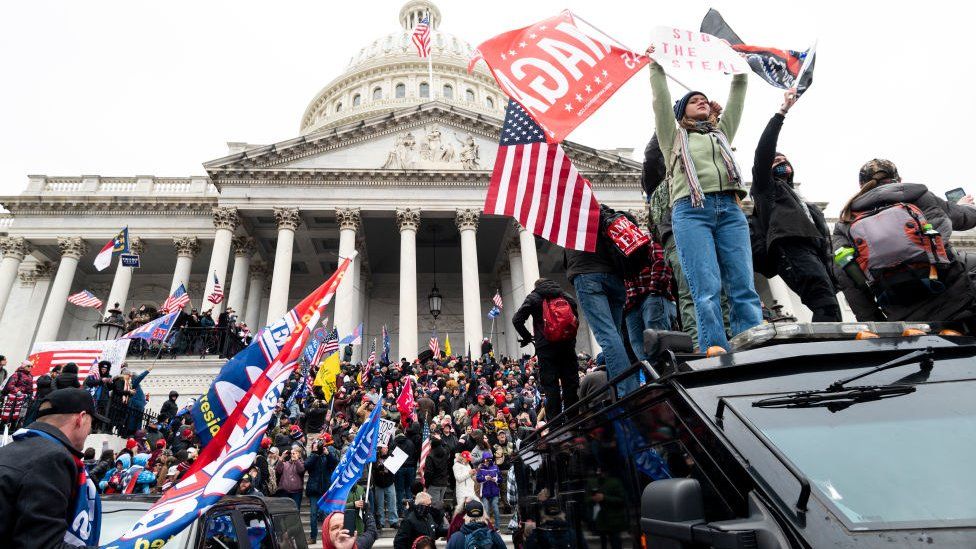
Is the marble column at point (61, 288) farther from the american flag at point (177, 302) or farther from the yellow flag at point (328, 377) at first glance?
the yellow flag at point (328, 377)

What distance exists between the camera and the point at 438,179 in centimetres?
2883

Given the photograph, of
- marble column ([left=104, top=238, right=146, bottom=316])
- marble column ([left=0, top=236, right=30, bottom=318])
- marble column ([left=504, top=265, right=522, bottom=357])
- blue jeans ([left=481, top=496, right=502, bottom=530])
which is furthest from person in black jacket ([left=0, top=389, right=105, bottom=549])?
marble column ([left=0, top=236, right=30, bottom=318])

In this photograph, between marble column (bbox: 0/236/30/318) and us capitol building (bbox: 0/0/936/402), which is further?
marble column (bbox: 0/236/30/318)

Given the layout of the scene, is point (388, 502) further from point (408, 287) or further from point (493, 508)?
point (408, 287)

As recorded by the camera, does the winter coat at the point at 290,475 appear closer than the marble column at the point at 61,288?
Yes

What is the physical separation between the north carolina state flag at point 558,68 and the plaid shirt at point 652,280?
1.52m

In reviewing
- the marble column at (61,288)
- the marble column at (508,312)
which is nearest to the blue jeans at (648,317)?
the marble column at (508,312)

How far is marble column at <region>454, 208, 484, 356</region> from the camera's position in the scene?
25.7m

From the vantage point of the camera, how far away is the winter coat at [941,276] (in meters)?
4.18

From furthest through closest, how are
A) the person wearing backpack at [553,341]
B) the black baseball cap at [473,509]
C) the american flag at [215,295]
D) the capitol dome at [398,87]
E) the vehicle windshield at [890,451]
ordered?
the capitol dome at [398,87] → the american flag at [215,295] → the black baseball cap at [473,509] → the person wearing backpack at [553,341] → the vehicle windshield at [890,451]

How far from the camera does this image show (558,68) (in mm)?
5656

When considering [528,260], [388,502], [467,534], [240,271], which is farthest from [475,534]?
[240,271]

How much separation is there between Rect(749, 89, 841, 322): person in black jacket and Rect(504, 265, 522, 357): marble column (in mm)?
26473

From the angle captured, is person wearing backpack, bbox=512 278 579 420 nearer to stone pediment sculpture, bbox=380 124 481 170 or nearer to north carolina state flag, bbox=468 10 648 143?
north carolina state flag, bbox=468 10 648 143
